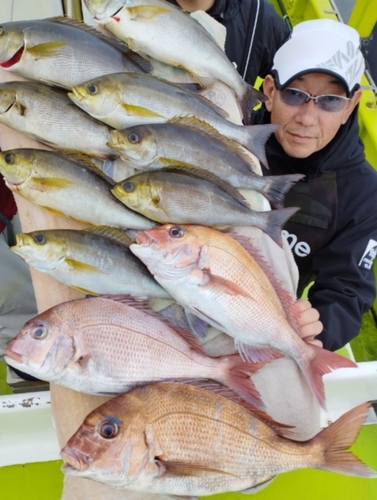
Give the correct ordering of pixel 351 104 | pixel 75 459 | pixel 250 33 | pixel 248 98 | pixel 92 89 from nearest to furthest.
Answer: pixel 75 459
pixel 92 89
pixel 248 98
pixel 351 104
pixel 250 33

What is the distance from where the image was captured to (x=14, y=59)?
122 centimetres

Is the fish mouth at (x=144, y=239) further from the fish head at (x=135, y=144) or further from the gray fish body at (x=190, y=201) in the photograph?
the fish head at (x=135, y=144)

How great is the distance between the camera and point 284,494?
1745 mm

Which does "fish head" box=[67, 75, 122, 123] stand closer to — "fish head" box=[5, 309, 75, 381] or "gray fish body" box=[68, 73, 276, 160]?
"gray fish body" box=[68, 73, 276, 160]

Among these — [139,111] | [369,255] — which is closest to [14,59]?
[139,111]

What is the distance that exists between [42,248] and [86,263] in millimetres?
102

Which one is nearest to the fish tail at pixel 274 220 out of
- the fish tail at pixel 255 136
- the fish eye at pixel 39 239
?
the fish tail at pixel 255 136

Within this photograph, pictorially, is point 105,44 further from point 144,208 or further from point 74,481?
point 74,481

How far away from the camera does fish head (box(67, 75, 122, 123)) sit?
1.13 metres

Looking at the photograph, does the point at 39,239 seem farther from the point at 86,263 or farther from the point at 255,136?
the point at 255,136

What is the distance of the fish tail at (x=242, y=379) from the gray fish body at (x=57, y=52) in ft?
2.79

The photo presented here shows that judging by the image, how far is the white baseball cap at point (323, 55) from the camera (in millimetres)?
1786

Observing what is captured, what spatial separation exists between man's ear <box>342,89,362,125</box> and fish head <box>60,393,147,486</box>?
1563mm

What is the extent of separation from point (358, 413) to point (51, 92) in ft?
3.52
